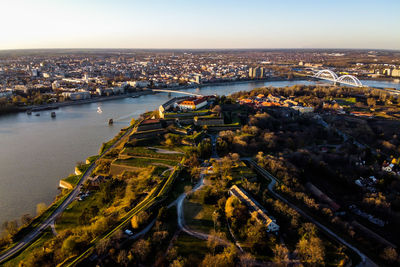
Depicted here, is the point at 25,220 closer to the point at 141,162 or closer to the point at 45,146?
the point at 141,162

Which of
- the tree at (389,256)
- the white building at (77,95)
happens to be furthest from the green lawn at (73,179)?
the white building at (77,95)

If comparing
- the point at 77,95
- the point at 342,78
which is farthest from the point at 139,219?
the point at 342,78

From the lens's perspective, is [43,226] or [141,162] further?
[141,162]

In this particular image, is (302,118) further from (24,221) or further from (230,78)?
(230,78)

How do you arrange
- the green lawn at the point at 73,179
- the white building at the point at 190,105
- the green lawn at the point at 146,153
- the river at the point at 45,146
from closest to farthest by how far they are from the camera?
the river at the point at 45,146, the green lawn at the point at 73,179, the green lawn at the point at 146,153, the white building at the point at 190,105

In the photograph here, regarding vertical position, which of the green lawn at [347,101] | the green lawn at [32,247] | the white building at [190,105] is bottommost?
the green lawn at [32,247]

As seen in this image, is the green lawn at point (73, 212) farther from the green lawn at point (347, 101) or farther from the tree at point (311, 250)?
the green lawn at point (347, 101)

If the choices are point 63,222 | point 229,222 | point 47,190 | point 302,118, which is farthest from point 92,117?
point 229,222

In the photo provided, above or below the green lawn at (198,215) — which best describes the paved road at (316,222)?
below
